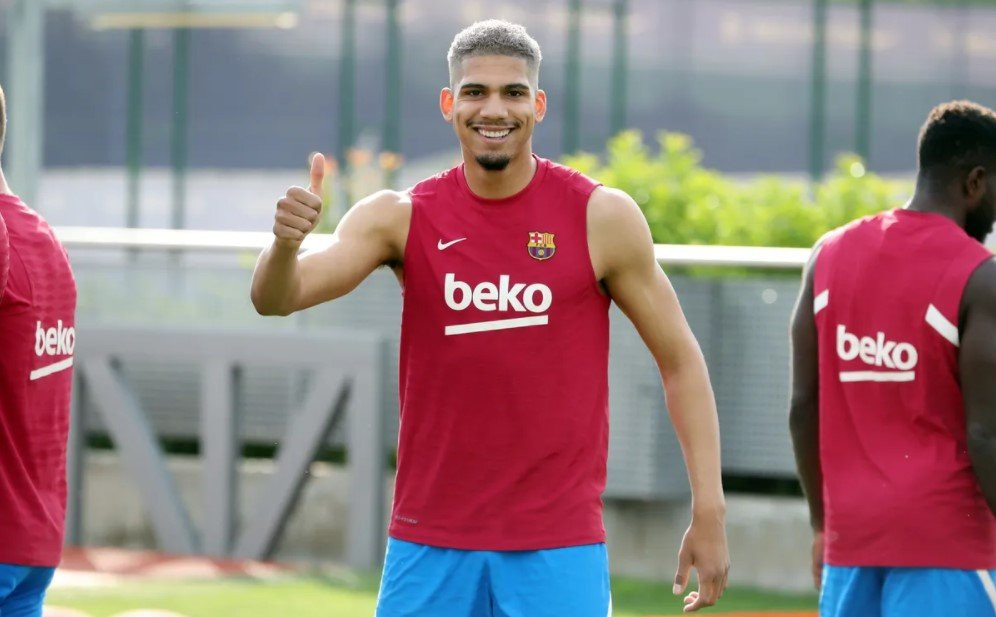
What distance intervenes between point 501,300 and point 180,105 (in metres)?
15.7

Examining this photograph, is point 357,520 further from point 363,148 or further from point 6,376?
point 363,148

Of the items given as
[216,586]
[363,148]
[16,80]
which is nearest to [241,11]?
[16,80]

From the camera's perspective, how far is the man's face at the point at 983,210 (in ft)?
16.5

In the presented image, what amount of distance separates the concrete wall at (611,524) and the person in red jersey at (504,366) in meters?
4.64

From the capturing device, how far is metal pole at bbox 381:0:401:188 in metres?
18.8

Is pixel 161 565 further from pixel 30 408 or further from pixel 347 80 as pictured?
pixel 347 80

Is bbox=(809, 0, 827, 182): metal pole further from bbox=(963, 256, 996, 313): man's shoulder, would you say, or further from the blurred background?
bbox=(963, 256, 996, 313): man's shoulder

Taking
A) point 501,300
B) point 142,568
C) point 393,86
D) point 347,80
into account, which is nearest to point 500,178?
point 501,300

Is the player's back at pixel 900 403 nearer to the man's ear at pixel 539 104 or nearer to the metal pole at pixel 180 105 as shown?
the man's ear at pixel 539 104

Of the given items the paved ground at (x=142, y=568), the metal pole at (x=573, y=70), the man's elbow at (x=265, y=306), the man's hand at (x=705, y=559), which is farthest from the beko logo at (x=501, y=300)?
the metal pole at (x=573, y=70)

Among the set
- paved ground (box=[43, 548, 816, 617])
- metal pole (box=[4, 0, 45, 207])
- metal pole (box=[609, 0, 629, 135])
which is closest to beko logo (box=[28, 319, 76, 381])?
paved ground (box=[43, 548, 816, 617])

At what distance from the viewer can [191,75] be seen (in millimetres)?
19719

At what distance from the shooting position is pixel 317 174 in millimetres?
4133

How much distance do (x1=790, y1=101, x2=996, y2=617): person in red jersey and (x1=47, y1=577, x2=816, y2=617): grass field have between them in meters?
3.95
